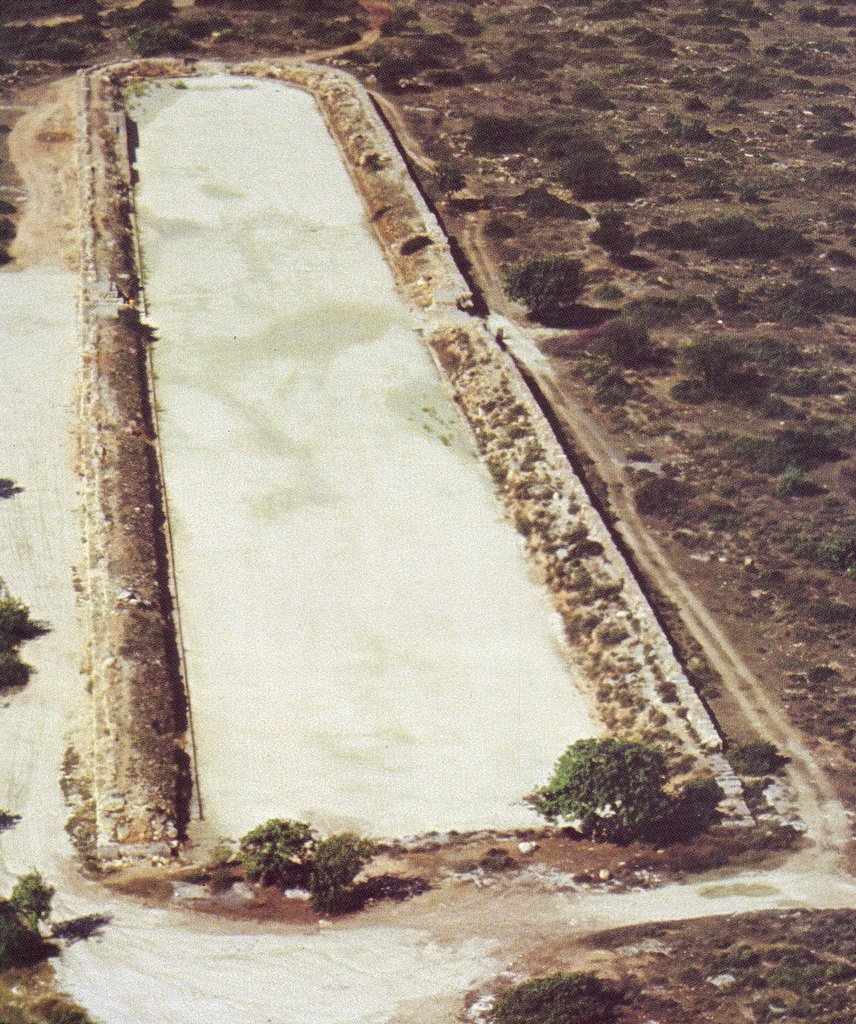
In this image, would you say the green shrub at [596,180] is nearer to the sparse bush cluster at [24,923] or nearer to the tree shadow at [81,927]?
the tree shadow at [81,927]

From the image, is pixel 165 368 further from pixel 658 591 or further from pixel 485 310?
pixel 658 591

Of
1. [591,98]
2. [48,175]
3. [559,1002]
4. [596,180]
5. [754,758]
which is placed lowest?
[559,1002]

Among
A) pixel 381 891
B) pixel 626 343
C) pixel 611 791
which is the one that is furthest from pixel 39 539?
pixel 626 343

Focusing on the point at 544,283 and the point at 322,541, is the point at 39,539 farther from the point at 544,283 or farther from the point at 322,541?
the point at 544,283

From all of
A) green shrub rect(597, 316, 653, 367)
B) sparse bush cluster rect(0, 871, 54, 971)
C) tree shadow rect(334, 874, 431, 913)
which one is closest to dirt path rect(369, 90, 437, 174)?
green shrub rect(597, 316, 653, 367)

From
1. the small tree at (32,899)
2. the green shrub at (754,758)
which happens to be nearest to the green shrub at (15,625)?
the small tree at (32,899)

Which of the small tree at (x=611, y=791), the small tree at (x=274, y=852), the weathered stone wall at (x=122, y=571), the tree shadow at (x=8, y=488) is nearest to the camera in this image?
the small tree at (x=274, y=852)
